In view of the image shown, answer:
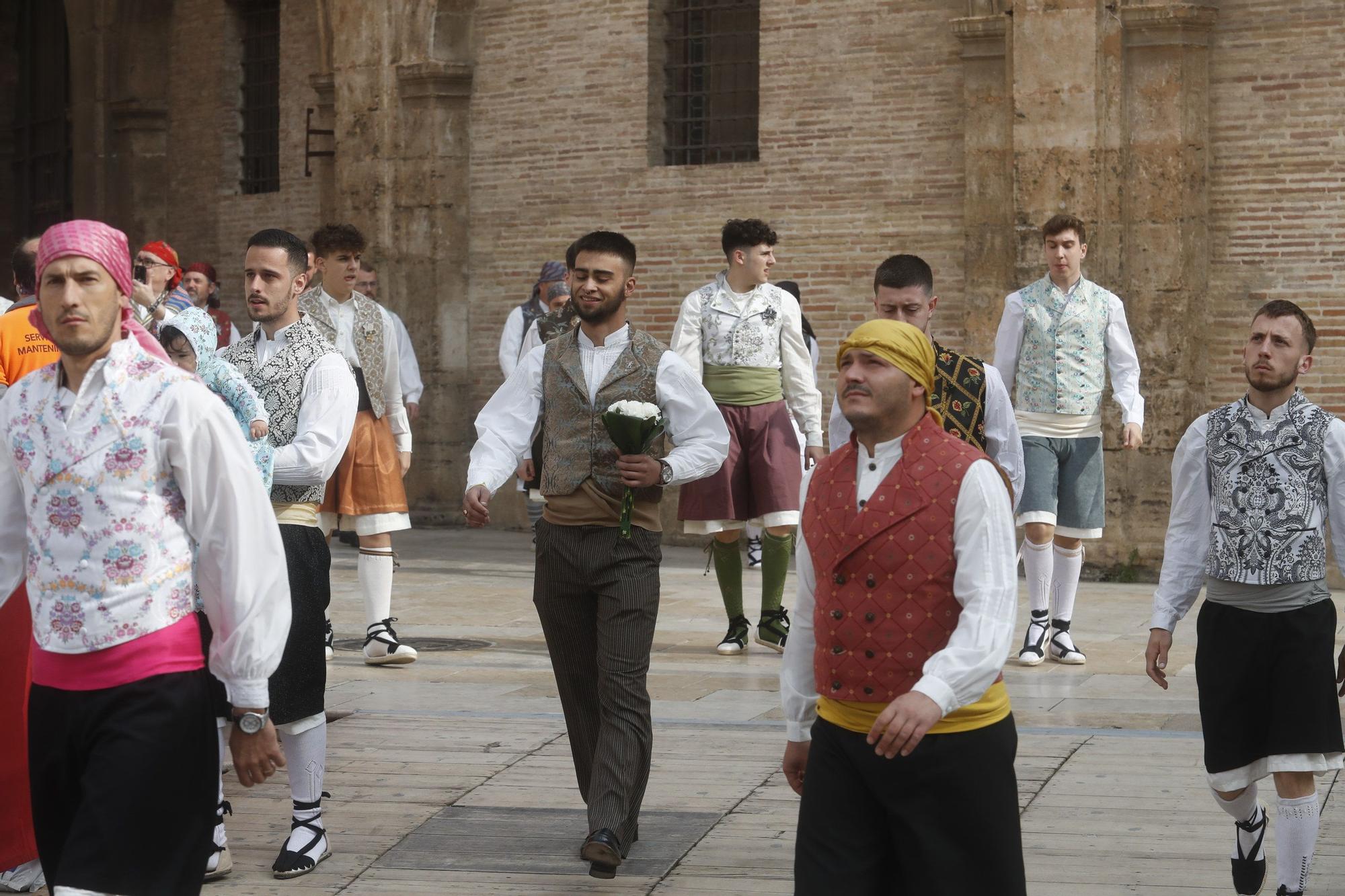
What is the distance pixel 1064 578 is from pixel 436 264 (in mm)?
8439

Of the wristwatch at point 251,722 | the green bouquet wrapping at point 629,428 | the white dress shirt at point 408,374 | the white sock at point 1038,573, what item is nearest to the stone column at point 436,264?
the white dress shirt at point 408,374

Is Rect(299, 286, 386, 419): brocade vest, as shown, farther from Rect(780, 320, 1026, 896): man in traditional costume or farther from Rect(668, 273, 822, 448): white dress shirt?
Rect(780, 320, 1026, 896): man in traditional costume

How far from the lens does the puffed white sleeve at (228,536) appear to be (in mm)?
3975

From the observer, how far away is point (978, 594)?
3818 mm

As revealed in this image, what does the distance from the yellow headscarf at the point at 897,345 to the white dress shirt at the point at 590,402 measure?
6.53ft

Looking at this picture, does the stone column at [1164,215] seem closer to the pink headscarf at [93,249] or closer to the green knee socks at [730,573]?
the green knee socks at [730,573]

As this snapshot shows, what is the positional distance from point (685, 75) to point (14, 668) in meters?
10.9

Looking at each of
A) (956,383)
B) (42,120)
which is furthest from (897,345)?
(42,120)

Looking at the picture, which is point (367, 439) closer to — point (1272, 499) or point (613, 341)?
point (613, 341)

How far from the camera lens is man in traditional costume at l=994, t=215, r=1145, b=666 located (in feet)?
31.0

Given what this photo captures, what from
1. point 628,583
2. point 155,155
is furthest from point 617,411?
point 155,155

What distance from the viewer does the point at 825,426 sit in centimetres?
1509

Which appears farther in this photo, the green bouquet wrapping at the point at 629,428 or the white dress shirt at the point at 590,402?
the white dress shirt at the point at 590,402

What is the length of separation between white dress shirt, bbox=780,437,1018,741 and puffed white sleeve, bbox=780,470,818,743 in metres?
0.05
